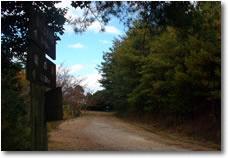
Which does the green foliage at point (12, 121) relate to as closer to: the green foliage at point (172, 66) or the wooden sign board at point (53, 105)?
the wooden sign board at point (53, 105)

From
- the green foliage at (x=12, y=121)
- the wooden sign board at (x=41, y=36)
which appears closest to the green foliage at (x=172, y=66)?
the wooden sign board at (x=41, y=36)

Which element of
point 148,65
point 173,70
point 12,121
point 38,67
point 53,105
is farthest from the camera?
point 148,65

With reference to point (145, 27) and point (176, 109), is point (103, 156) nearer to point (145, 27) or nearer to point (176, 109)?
point (145, 27)

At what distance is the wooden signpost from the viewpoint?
22.2ft

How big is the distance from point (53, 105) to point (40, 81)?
1.50ft

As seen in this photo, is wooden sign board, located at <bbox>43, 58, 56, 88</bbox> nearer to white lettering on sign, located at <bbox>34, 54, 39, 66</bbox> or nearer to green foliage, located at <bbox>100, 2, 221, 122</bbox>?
white lettering on sign, located at <bbox>34, 54, 39, 66</bbox>

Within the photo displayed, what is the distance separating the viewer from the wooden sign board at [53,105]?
7.18 metres

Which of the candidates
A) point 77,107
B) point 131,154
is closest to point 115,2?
point 131,154

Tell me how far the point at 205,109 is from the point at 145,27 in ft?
26.0

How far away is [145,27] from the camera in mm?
8672

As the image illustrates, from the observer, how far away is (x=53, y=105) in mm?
7234

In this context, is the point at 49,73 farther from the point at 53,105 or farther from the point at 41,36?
the point at 41,36

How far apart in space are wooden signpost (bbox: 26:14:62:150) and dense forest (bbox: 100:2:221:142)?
6.33 feet

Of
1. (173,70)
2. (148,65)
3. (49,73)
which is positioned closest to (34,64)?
(49,73)
